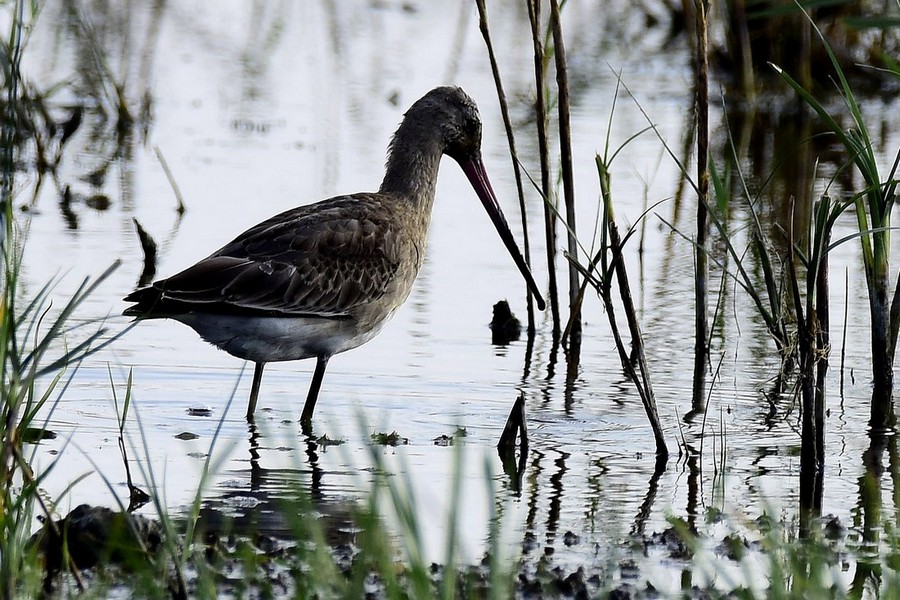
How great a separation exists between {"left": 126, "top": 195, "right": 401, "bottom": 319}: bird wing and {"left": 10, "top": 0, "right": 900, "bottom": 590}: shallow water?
0.37m

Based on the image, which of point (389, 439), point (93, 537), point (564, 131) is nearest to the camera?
point (93, 537)

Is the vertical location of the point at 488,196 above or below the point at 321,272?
above

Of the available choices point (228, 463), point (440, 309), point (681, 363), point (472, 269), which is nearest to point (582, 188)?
point (472, 269)

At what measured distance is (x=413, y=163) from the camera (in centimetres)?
751

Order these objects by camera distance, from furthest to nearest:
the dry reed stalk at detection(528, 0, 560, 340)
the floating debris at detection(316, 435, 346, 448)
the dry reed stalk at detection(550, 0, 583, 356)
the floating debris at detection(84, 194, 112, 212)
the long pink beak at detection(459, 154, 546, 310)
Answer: the floating debris at detection(84, 194, 112, 212), the long pink beak at detection(459, 154, 546, 310), the dry reed stalk at detection(528, 0, 560, 340), the dry reed stalk at detection(550, 0, 583, 356), the floating debris at detection(316, 435, 346, 448)

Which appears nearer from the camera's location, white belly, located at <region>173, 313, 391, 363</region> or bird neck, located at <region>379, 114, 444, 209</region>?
white belly, located at <region>173, 313, 391, 363</region>

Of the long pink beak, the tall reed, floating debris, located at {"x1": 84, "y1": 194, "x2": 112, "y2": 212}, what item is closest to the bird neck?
A: the long pink beak

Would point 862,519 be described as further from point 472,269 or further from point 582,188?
point 582,188

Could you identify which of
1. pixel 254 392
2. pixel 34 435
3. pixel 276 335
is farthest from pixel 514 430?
pixel 34 435

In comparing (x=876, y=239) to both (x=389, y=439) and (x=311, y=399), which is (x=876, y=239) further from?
(x=311, y=399)

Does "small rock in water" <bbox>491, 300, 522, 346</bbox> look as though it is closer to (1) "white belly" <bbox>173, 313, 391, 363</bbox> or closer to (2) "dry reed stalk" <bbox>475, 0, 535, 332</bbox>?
(2) "dry reed stalk" <bbox>475, 0, 535, 332</bbox>

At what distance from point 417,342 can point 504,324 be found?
46 centimetres

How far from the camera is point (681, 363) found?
746 cm

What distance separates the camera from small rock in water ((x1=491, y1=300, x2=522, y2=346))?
7.92 m
